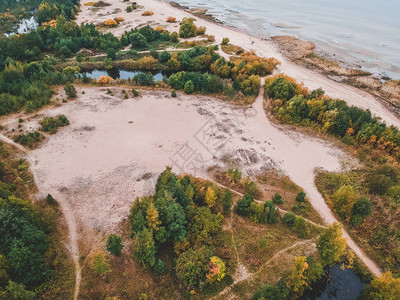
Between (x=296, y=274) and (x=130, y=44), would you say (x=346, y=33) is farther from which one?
(x=296, y=274)

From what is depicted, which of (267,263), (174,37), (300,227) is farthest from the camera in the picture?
(174,37)

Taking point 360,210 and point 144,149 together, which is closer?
point 360,210

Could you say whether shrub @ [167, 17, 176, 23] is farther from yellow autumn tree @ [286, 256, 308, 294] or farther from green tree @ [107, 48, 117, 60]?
yellow autumn tree @ [286, 256, 308, 294]

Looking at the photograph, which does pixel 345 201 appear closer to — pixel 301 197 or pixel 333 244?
pixel 301 197

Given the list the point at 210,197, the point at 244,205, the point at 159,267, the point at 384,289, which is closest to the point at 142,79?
the point at 210,197

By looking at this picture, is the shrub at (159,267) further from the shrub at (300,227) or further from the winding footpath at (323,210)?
the winding footpath at (323,210)

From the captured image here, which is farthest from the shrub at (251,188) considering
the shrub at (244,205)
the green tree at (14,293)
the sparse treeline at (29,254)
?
the green tree at (14,293)

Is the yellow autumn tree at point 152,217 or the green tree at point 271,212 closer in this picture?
the yellow autumn tree at point 152,217

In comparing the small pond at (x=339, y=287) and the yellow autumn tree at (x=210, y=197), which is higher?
the yellow autumn tree at (x=210, y=197)
